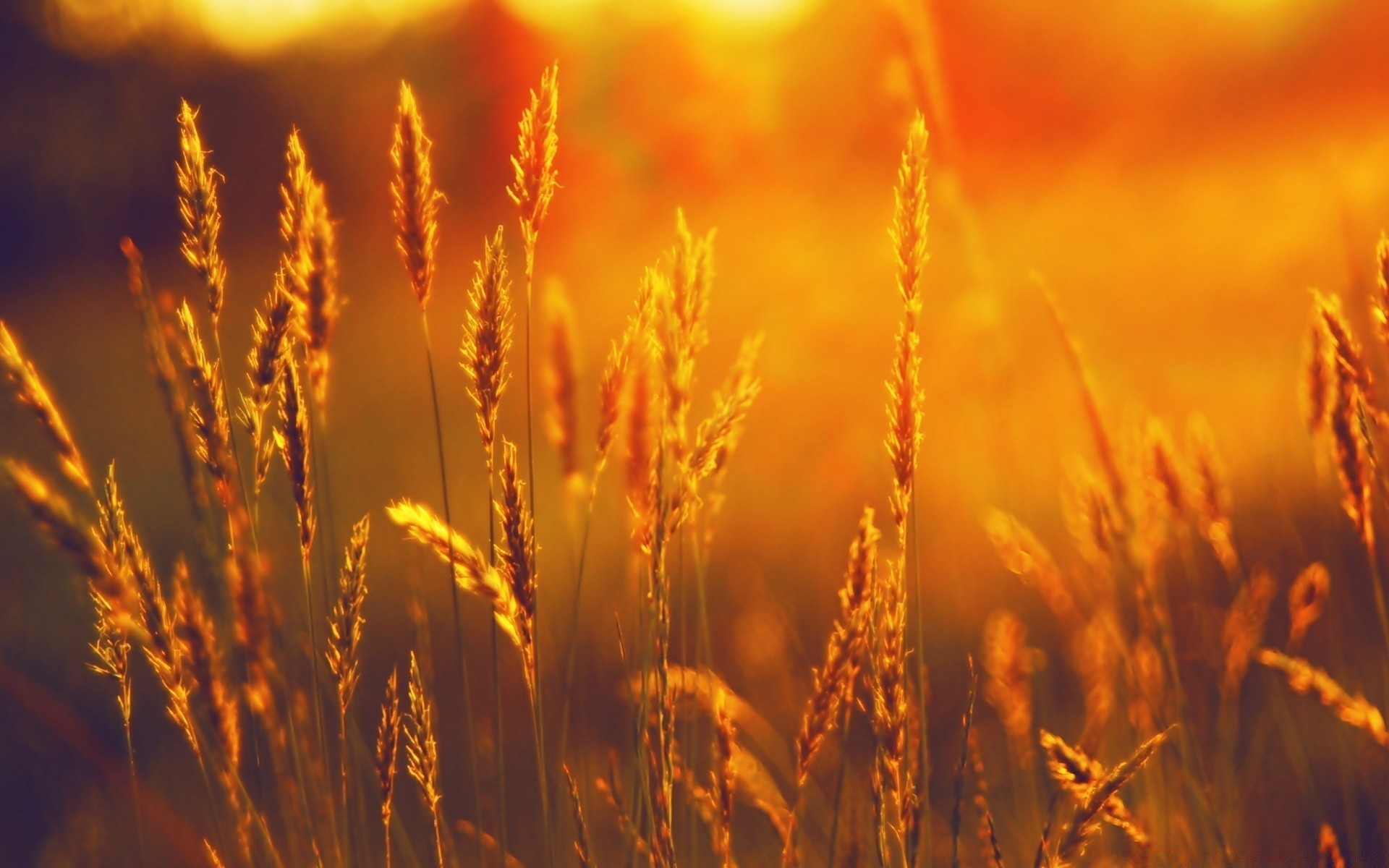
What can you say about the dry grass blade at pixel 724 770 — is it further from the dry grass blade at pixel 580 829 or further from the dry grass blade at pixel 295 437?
the dry grass blade at pixel 295 437

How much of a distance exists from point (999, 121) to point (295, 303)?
32.6 ft

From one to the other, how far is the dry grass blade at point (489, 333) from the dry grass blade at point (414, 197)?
0.20 ft

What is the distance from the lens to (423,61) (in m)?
13.4

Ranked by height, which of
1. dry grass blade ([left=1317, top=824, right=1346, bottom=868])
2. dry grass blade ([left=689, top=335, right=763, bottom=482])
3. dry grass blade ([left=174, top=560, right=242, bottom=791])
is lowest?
dry grass blade ([left=1317, top=824, right=1346, bottom=868])

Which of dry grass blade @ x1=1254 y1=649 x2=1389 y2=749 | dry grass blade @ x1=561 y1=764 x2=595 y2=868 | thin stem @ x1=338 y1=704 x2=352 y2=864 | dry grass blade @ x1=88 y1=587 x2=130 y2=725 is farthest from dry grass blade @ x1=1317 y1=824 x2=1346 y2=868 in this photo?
dry grass blade @ x1=88 y1=587 x2=130 y2=725

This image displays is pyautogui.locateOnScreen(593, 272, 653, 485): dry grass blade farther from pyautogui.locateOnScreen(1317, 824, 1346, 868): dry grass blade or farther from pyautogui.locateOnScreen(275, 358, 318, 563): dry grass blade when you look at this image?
pyautogui.locateOnScreen(1317, 824, 1346, 868): dry grass blade

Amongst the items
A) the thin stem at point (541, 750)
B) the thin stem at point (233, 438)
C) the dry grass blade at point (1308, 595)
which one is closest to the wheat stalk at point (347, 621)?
the thin stem at point (233, 438)

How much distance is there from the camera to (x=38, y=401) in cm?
124

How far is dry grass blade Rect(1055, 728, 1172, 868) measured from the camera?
1223mm

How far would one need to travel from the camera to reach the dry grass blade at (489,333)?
1.32 meters

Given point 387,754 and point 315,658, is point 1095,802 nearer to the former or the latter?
point 387,754

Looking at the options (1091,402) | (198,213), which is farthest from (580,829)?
(1091,402)

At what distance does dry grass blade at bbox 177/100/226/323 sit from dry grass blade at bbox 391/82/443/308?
208 mm

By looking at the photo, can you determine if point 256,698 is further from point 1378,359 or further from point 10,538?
point 10,538
